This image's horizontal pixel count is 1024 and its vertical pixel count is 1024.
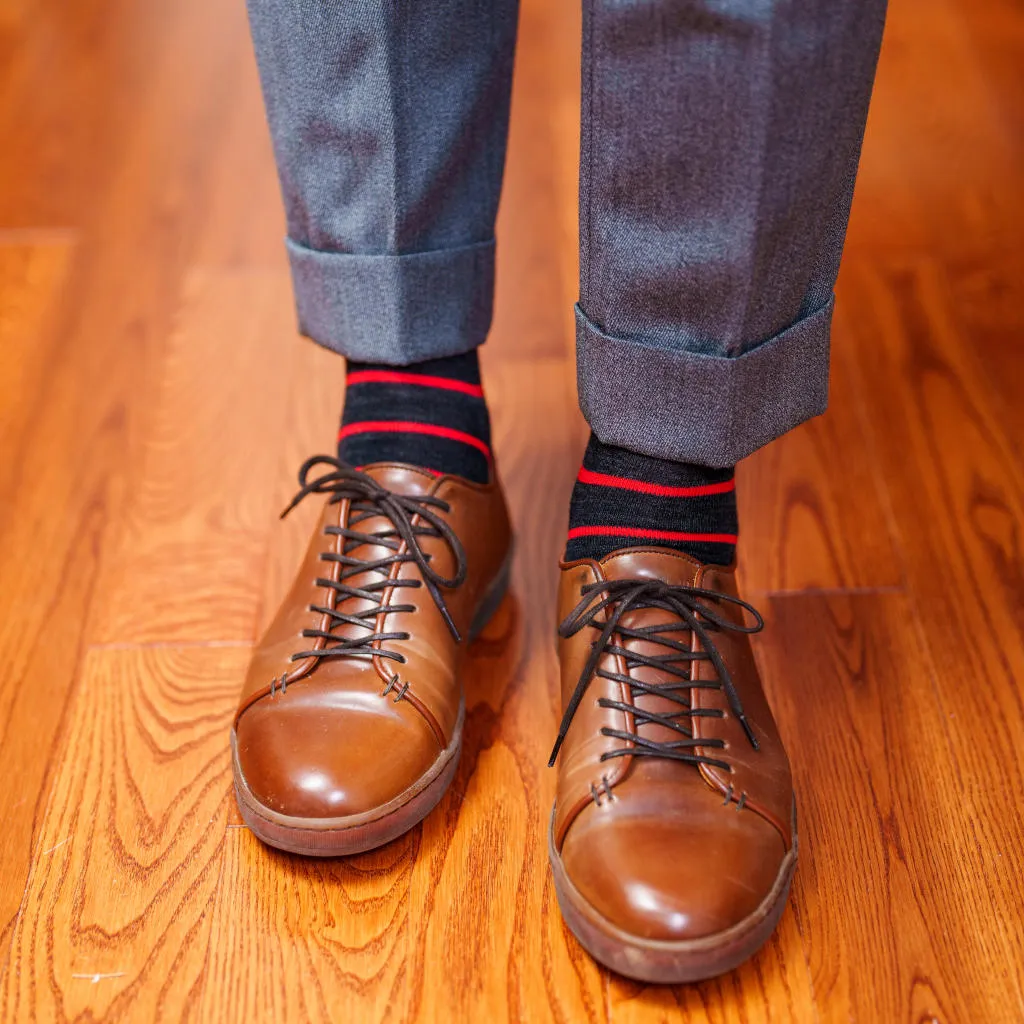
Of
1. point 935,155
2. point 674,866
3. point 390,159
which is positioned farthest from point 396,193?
point 935,155

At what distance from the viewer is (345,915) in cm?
67

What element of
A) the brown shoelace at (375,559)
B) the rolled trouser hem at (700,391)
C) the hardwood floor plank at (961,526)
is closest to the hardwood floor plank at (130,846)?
the brown shoelace at (375,559)

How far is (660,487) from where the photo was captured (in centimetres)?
73

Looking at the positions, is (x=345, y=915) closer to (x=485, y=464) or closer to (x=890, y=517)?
(x=485, y=464)

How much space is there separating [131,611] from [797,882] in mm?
535

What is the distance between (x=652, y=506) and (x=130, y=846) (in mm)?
399

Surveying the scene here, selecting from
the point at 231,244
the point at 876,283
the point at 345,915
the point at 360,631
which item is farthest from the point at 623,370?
the point at 231,244

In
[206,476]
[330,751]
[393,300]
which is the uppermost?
[393,300]

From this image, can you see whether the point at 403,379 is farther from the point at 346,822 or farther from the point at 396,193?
the point at 346,822

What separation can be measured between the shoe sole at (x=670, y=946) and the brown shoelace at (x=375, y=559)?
0.64 ft

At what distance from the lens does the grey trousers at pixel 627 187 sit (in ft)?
1.84

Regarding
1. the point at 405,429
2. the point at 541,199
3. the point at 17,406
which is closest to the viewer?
the point at 405,429

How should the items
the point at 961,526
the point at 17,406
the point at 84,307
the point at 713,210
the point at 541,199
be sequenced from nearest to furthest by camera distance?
1. the point at 713,210
2. the point at 961,526
3. the point at 17,406
4. the point at 84,307
5. the point at 541,199

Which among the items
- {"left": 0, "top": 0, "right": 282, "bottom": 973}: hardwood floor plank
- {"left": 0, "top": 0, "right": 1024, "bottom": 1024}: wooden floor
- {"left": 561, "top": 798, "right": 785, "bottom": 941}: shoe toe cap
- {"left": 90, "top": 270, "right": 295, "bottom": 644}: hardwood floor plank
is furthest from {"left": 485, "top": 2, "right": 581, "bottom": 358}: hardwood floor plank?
{"left": 561, "top": 798, "right": 785, "bottom": 941}: shoe toe cap
